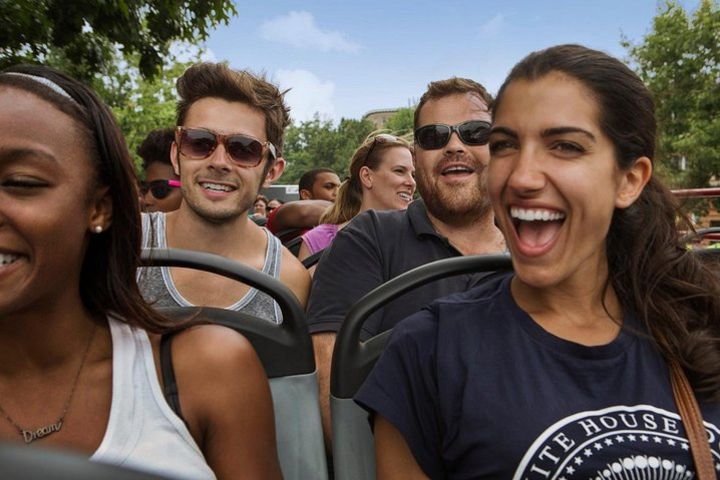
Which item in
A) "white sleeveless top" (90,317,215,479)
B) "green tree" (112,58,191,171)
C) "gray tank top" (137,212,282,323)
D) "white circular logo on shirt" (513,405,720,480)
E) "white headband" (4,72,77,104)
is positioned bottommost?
"white circular logo on shirt" (513,405,720,480)

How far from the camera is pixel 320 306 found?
233 centimetres

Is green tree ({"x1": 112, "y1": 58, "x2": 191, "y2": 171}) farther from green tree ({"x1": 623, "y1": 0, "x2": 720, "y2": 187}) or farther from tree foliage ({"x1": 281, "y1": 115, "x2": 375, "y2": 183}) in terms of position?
tree foliage ({"x1": 281, "y1": 115, "x2": 375, "y2": 183})

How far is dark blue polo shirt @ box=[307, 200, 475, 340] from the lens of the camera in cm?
226

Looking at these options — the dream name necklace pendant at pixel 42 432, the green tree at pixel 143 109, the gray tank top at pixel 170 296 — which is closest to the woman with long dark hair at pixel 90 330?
the dream name necklace pendant at pixel 42 432

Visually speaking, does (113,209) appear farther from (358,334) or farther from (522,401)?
(522,401)

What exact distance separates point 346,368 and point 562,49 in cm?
95

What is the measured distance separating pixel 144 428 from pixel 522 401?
78 cm

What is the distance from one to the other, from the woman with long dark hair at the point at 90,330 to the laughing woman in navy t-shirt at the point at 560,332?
33cm

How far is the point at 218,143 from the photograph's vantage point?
8.74ft

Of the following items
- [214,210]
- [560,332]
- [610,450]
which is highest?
[214,210]

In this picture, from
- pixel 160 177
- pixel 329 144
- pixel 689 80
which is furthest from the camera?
pixel 329 144

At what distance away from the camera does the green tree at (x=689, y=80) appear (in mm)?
15531

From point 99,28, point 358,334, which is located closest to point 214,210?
point 358,334

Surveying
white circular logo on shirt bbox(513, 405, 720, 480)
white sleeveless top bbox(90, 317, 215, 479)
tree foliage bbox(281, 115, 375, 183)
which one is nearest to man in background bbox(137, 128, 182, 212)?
white sleeveless top bbox(90, 317, 215, 479)
